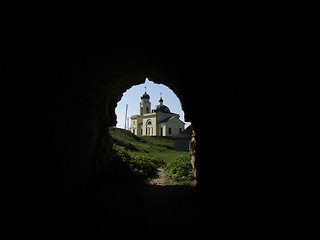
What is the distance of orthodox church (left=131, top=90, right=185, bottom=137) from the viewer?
148ft

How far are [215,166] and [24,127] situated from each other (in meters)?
4.13

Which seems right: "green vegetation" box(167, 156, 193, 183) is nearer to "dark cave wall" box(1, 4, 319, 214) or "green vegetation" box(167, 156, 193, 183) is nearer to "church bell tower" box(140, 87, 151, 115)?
"dark cave wall" box(1, 4, 319, 214)

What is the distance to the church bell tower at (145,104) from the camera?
54200 millimetres

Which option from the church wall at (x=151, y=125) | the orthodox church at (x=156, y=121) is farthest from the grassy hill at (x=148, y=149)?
the church wall at (x=151, y=125)

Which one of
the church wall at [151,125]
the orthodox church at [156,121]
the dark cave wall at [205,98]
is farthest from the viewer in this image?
the church wall at [151,125]

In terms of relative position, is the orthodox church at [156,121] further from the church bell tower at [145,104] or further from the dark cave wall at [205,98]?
the dark cave wall at [205,98]

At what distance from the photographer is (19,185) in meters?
3.28

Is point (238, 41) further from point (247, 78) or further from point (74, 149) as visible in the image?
point (74, 149)

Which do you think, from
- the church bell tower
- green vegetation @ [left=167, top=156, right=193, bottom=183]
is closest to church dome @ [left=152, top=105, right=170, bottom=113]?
the church bell tower

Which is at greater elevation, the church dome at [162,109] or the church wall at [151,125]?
the church dome at [162,109]

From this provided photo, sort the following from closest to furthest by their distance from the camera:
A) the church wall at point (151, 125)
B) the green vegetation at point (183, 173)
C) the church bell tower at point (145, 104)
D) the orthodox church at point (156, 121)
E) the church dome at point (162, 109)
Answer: the green vegetation at point (183, 173) < the orthodox church at point (156, 121) < the church wall at point (151, 125) < the church dome at point (162, 109) < the church bell tower at point (145, 104)

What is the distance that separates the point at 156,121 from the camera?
153 feet

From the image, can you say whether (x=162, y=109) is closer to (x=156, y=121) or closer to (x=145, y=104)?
(x=156, y=121)

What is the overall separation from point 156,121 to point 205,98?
4291 cm
